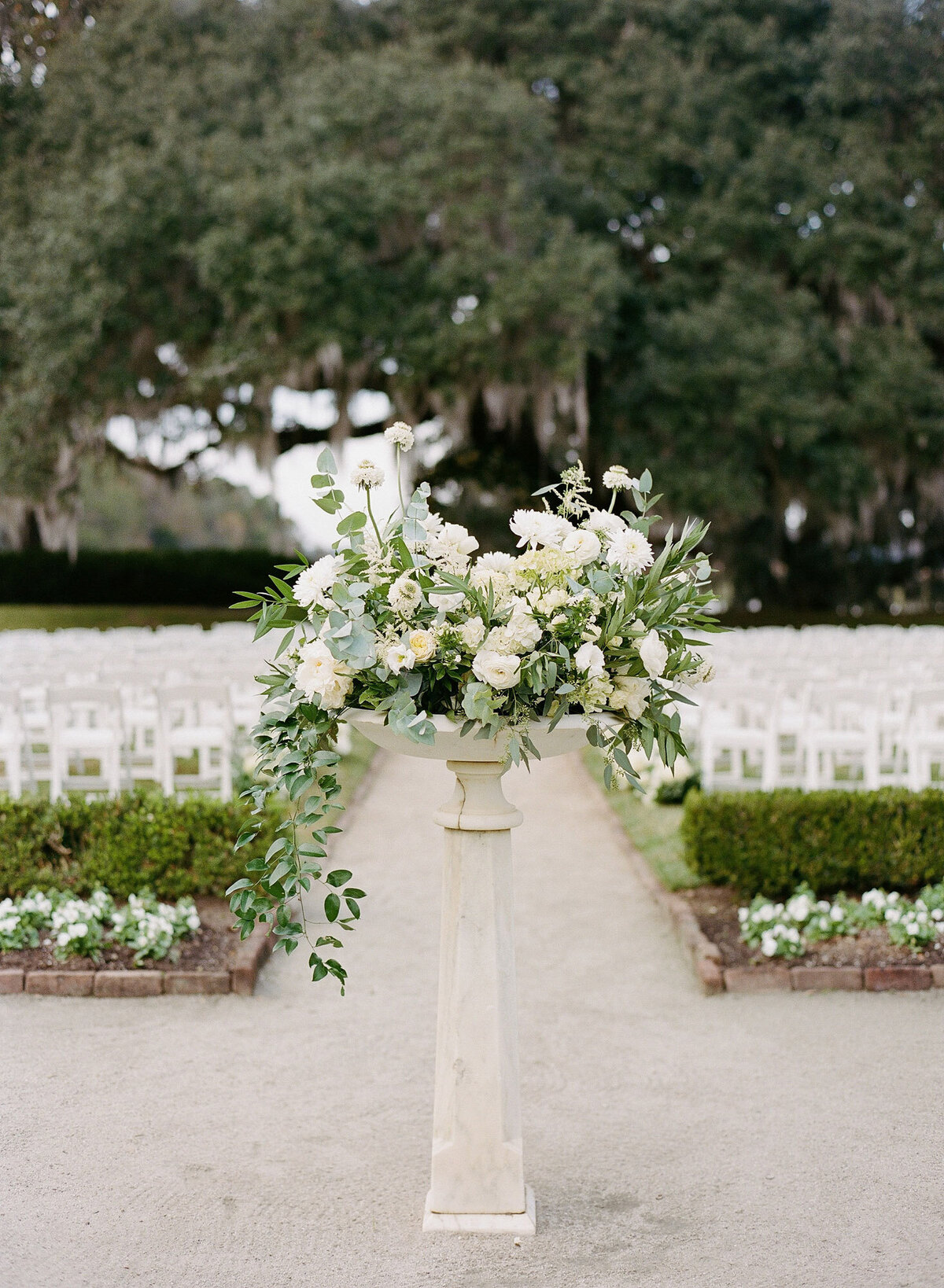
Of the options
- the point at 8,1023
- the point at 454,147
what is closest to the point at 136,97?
the point at 454,147

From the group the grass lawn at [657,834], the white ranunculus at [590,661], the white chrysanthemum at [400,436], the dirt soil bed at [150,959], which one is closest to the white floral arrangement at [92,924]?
the dirt soil bed at [150,959]

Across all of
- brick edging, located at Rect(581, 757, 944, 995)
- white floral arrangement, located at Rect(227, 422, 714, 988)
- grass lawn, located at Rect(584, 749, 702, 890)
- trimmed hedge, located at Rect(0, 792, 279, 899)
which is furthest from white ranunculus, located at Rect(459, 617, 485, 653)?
grass lawn, located at Rect(584, 749, 702, 890)

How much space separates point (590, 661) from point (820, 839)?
3437 mm

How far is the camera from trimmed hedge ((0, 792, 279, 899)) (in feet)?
18.0

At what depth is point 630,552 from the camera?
9.12ft

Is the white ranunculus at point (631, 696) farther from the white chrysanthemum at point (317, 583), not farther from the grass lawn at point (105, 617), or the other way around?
the grass lawn at point (105, 617)

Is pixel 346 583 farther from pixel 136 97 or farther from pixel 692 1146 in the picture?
pixel 136 97

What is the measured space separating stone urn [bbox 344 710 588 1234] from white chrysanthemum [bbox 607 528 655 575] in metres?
0.43

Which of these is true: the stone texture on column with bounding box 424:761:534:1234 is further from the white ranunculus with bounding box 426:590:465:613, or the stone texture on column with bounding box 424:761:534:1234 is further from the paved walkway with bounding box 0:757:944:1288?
the white ranunculus with bounding box 426:590:465:613

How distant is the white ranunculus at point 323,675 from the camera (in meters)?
2.69

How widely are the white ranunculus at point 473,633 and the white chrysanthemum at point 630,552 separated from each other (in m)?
0.36

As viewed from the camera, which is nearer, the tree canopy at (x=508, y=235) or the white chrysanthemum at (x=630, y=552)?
the white chrysanthemum at (x=630, y=552)

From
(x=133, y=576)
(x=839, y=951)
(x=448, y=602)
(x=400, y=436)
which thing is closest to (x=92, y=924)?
(x=448, y=602)

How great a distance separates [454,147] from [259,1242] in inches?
648
